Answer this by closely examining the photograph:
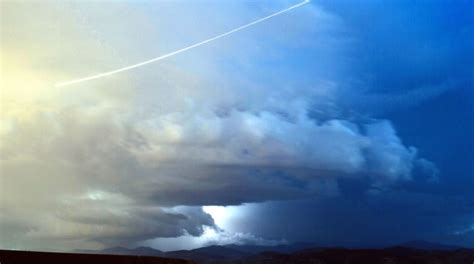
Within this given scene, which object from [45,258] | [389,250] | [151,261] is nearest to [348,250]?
[389,250]

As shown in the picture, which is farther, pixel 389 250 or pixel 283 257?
pixel 283 257

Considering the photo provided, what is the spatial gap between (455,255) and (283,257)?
51.7m

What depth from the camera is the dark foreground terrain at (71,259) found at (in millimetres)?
41750

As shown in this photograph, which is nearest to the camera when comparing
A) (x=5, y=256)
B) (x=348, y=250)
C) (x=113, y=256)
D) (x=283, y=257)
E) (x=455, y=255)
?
(x=5, y=256)

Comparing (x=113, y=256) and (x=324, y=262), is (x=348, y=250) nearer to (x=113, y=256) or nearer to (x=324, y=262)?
(x=324, y=262)

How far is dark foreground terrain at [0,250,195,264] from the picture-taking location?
4175 cm

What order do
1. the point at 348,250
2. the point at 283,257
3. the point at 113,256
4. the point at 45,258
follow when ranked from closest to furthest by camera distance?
the point at 45,258 < the point at 113,256 < the point at 348,250 < the point at 283,257

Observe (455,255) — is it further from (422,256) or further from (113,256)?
(113,256)

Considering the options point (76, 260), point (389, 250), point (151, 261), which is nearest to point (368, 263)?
point (389, 250)

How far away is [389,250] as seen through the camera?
13962cm

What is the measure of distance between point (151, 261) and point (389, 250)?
101385 millimetres

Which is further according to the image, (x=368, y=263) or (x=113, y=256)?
(x=368, y=263)

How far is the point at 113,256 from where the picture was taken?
48.6 meters

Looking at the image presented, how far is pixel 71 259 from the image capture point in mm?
45344
